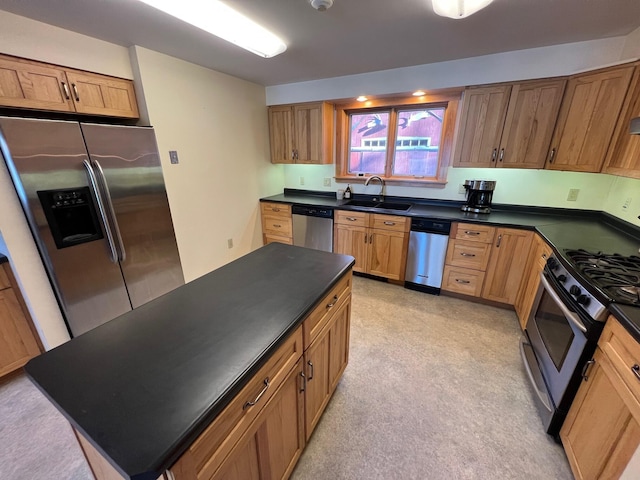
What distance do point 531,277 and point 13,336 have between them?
401 cm

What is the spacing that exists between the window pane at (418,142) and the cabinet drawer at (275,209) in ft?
5.07

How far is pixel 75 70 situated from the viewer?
1.90 metres

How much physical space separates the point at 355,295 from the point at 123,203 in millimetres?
2357

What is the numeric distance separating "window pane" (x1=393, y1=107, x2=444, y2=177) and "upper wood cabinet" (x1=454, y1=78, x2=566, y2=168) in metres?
0.47

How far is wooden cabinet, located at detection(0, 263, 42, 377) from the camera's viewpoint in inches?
68.6

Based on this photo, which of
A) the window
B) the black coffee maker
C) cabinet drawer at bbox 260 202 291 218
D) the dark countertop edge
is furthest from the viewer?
cabinet drawer at bbox 260 202 291 218

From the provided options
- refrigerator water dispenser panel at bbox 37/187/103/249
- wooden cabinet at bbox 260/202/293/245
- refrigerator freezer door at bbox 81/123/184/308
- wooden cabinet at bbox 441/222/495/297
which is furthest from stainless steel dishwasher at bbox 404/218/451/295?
refrigerator water dispenser panel at bbox 37/187/103/249

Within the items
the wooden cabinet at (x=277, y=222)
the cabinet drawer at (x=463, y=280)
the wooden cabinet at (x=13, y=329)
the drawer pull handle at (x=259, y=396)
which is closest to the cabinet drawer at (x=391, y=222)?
the cabinet drawer at (x=463, y=280)

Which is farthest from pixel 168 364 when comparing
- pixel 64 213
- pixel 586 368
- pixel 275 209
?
pixel 275 209

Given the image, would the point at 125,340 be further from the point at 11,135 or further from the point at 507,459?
the point at 507,459

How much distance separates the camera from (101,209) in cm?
192

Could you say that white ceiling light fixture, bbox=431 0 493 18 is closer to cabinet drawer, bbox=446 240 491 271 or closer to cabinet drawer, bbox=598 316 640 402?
cabinet drawer, bbox=598 316 640 402

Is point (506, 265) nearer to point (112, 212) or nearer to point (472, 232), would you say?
point (472, 232)

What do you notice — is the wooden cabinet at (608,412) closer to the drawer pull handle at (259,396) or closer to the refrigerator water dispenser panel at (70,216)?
the drawer pull handle at (259,396)
